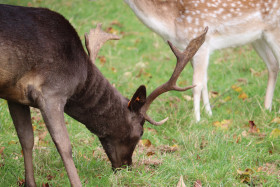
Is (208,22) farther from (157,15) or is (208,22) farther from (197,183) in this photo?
(197,183)

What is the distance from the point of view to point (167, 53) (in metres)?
7.21

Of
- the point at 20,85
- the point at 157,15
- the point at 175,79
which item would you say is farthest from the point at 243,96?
the point at 20,85

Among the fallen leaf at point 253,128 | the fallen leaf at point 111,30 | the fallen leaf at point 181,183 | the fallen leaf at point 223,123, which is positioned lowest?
the fallen leaf at point 253,128

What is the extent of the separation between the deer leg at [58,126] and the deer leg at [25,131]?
50 centimetres

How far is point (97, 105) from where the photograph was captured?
346cm

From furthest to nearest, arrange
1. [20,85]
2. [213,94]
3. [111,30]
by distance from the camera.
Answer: [111,30] → [213,94] → [20,85]

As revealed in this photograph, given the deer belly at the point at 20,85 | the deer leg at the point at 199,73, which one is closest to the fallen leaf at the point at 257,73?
the deer leg at the point at 199,73

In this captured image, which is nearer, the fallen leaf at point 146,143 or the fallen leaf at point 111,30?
the fallen leaf at point 146,143

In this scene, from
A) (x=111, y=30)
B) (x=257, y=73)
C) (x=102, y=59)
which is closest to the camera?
(x=257, y=73)

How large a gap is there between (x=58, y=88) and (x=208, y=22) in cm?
246

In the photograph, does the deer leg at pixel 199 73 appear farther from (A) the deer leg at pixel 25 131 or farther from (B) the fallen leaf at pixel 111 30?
(B) the fallen leaf at pixel 111 30

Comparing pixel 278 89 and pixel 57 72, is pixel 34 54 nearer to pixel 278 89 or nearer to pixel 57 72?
pixel 57 72

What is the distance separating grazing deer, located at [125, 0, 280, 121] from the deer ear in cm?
154

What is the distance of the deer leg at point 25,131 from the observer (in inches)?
138
